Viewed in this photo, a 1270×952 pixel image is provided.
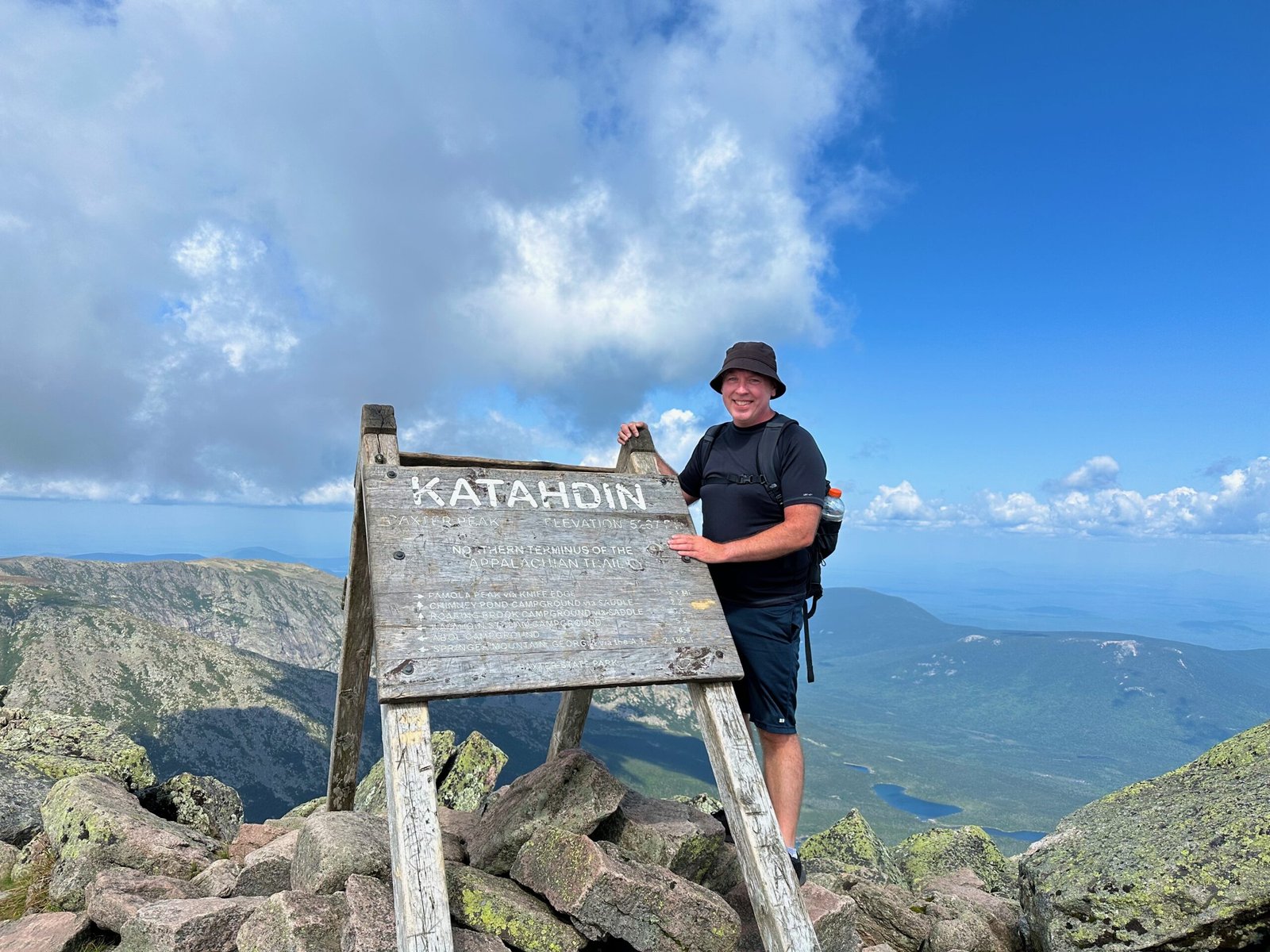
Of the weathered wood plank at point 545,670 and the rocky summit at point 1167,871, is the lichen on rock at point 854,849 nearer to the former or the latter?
the rocky summit at point 1167,871

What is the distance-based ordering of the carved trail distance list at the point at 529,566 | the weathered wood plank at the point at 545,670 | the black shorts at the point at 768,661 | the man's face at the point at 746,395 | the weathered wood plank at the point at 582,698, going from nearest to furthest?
the weathered wood plank at the point at 545,670
the carved trail distance list at the point at 529,566
the black shorts at the point at 768,661
the man's face at the point at 746,395
the weathered wood plank at the point at 582,698

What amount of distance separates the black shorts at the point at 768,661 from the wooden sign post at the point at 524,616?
914 mm

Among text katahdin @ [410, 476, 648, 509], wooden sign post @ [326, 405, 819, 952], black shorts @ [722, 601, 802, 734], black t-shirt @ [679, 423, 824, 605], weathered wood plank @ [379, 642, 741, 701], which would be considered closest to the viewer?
wooden sign post @ [326, 405, 819, 952]

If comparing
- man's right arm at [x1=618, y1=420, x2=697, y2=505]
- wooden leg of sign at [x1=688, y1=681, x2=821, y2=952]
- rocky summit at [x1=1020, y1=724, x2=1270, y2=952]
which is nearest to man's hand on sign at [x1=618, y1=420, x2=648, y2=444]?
man's right arm at [x1=618, y1=420, x2=697, y2=505]

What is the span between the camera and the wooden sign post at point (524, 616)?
19.1 feet

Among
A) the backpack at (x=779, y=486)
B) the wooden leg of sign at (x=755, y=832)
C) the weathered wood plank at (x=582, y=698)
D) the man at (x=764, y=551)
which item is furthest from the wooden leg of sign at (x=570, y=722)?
the wooden leg of sign at (x=755, y=832)

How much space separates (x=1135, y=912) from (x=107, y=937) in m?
11.2

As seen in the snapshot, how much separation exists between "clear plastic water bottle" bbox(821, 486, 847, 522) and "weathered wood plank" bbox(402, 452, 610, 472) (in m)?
2.53

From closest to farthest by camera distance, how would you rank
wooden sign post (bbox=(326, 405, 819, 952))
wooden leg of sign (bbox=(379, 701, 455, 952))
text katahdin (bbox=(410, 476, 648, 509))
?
1. wooden leg of sign (bbox=(379, 701, 455, 952))
2. wooden sign post (bbox=(326, 405, 819, 952))
3. text katahdin (bbox=(410, 476, 648, 509))

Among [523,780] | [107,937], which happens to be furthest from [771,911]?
[107,937]

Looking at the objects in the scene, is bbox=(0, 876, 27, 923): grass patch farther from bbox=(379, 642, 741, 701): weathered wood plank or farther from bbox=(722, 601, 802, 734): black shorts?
bbox=(722, 601, 802, 734): black shorts

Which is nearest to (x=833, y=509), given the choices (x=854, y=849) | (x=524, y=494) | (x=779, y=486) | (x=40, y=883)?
(x=779, y=486)

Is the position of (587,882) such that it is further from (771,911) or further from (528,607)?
(528,607)

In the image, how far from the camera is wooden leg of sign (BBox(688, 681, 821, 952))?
6176mm
